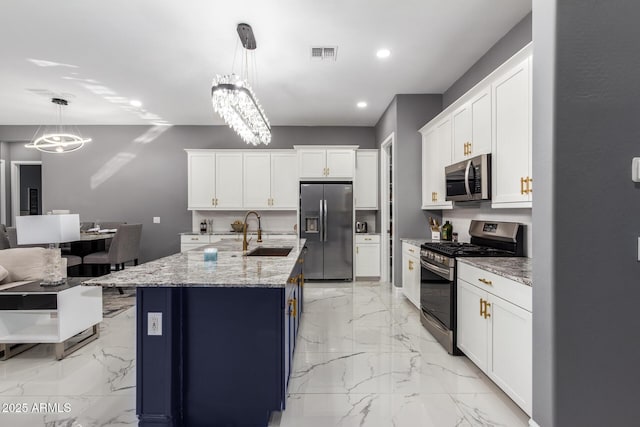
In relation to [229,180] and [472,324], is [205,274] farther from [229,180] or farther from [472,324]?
[229,180]

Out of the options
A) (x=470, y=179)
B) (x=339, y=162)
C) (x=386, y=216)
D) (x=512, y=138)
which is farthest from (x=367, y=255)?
(x=512, y=138)

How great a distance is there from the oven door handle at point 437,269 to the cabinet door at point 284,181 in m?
2.97

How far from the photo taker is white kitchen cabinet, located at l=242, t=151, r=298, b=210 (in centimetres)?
559

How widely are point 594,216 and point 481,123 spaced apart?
66.0 inches

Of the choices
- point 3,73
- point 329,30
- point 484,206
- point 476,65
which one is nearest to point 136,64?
point 3,73

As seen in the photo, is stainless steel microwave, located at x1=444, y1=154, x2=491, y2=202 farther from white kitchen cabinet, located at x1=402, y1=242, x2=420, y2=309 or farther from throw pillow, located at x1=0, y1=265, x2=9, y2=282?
throw pillow, located at x1=0, y1=265, x2=9, y2=282

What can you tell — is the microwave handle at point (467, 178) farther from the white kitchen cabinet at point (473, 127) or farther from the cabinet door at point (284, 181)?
the cabinet door at point (284, 181)

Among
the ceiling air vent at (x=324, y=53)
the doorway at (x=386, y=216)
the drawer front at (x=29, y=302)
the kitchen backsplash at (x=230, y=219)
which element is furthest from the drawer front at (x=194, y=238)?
the ceiling air vent at (x=324, y=53)

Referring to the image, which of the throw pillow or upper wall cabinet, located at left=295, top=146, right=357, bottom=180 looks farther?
upper wall cabinet, located at left=295, top=146, right=357, bottom=180

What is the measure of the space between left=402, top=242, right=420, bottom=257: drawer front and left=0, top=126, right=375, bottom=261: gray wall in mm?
2509

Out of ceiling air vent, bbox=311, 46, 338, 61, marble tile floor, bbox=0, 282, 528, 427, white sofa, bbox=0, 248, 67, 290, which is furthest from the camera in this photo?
ceiling air vent, bbox=311, 46, 338, 61

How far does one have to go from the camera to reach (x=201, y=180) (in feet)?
18.4

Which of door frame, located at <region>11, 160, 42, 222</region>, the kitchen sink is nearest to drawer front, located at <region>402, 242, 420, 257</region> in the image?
the kitchen sink

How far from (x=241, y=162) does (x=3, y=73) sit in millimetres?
3144
